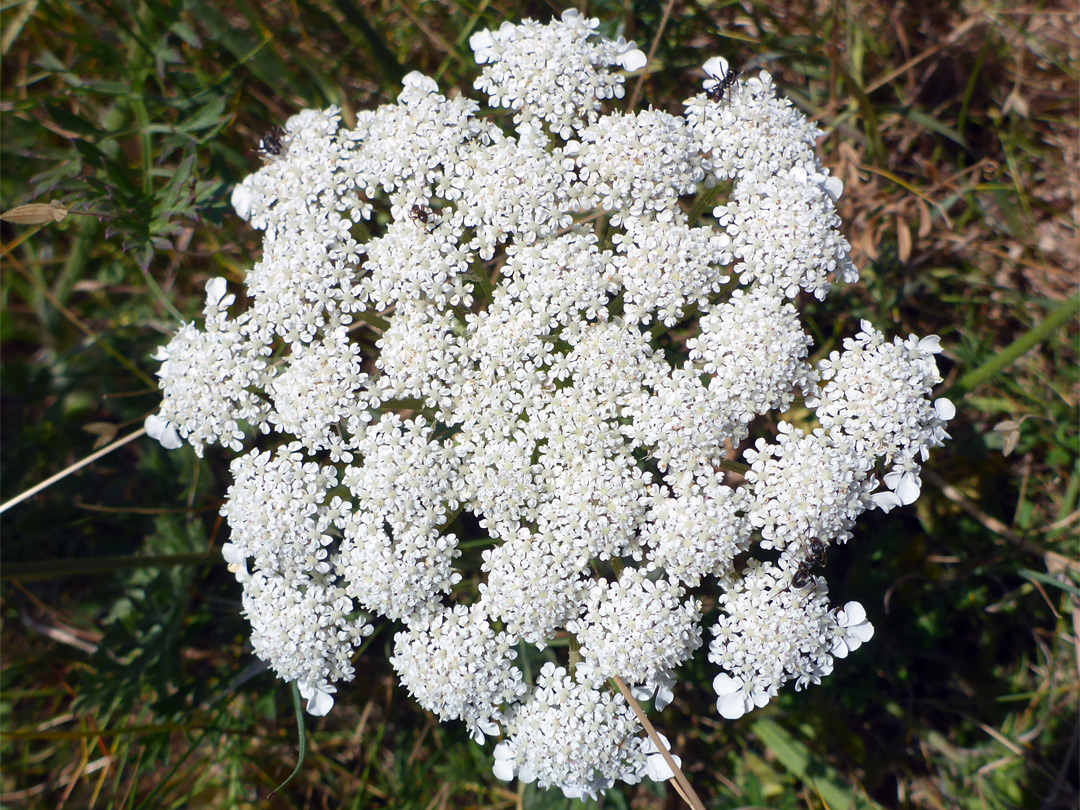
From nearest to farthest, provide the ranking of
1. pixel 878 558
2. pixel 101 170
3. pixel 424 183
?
pixel 424 183
pixel 101 170
pixel 878 558

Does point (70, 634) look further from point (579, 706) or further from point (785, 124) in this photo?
point (785, 124)

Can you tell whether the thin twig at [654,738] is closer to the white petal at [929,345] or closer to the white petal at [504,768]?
the white petal at [504,768]

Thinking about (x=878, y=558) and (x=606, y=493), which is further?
(x=878, y=558)

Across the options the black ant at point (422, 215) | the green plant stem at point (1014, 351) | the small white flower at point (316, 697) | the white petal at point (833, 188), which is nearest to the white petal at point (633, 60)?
the white petal at point (833, 188)

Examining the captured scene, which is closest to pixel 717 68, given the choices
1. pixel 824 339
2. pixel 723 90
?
pixel 723 90

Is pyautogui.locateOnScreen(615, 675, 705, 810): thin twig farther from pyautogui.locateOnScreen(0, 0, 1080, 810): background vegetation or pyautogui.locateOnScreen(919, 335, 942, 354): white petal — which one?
pyautogui.locateOnScreen(919, 335, 942, 354): white petal

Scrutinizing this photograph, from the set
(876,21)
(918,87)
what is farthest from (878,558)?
(876,21)
